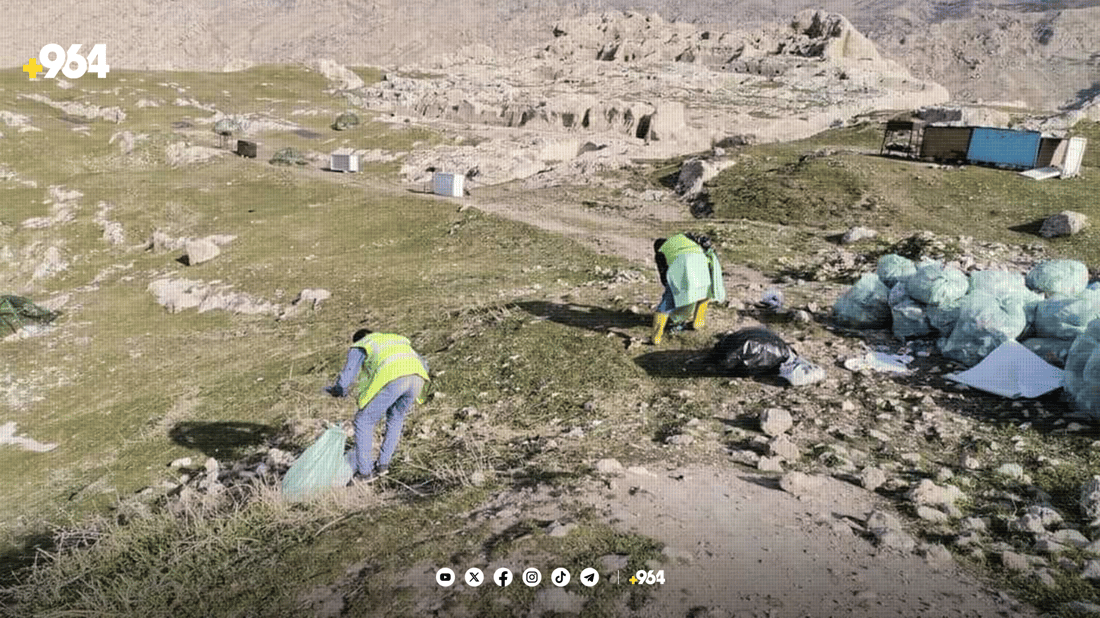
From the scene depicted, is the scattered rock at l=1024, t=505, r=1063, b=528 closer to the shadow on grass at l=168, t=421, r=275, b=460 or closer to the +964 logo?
the shadow on grass at l=168, t=421, r=275, b=460

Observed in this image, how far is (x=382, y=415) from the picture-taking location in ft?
21.8

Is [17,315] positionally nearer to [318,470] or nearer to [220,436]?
[220,436]

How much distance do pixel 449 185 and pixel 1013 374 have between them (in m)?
24.9

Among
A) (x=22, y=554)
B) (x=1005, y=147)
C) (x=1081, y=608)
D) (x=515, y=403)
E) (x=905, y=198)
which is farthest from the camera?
(x=1005, y=147)

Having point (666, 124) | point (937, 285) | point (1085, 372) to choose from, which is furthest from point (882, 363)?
point (666, 124)

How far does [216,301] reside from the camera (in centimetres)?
1747

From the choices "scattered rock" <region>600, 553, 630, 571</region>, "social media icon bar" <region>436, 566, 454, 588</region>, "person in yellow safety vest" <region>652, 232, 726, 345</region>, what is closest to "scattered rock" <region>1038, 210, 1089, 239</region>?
"person in yellow safety vest" <region>652, 232, 726, 345</region>

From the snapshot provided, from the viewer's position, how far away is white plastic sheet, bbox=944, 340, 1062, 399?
24.4 feet

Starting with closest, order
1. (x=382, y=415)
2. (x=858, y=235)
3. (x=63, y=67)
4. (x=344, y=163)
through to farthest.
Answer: (x=382, y=415)
(x=858, y=235)
(x=344, y=163)
(x=63, y=67)

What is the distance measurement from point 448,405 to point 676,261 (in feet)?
13.3

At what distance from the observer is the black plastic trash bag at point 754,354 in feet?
28.0

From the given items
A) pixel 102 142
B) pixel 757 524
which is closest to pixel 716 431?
pixel 757 524

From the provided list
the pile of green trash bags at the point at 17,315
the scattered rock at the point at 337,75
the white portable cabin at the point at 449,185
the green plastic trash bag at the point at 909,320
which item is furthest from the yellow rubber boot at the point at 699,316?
the scattered rock at the point at 337,75

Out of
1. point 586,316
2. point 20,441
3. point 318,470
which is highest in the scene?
point 318,470
